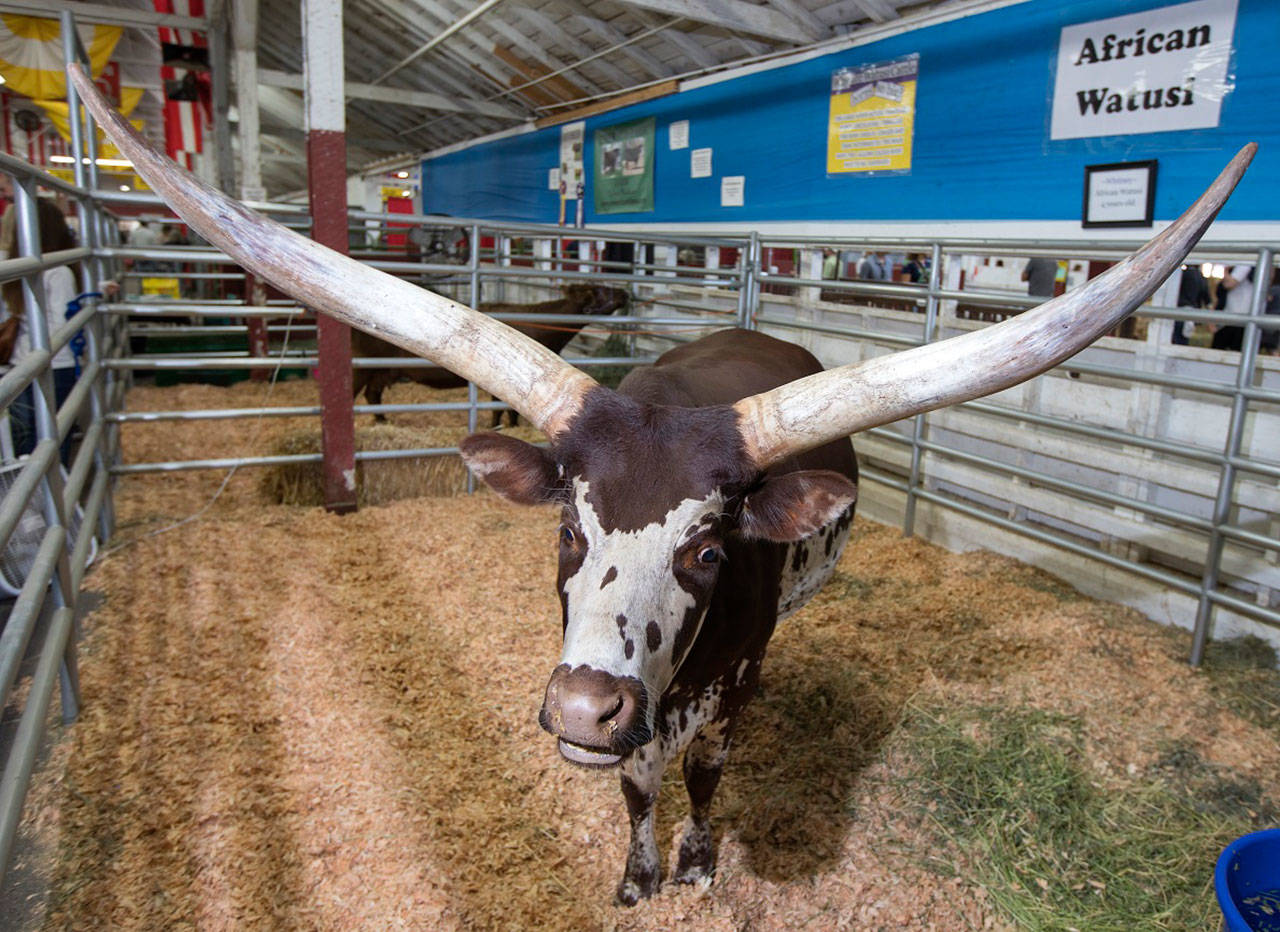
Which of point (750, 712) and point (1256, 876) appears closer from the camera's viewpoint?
point (1256, 876)

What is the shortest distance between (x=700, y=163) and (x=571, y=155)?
3.07 metres

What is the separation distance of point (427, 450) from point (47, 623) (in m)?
2.32

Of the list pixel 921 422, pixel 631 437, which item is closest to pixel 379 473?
pixel 921 422

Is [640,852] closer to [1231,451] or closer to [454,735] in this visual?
[454,735]

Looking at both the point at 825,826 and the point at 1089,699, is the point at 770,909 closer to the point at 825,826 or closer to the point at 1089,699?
the point at 825,826

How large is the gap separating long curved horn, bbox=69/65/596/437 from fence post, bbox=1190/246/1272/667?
8.75 feet

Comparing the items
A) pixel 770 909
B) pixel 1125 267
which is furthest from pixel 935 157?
pixel 770 909

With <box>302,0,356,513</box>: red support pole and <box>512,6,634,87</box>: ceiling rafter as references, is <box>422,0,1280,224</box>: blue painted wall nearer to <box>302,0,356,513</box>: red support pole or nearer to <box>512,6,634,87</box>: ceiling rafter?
<box>512,6,634,87</box>: ceiling rafter

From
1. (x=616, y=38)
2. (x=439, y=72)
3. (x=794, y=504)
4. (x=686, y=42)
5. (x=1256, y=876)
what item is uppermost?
(x=439, y=72)

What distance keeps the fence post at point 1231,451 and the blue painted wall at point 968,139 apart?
28.3 inches

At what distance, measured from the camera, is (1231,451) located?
3072 millimetres

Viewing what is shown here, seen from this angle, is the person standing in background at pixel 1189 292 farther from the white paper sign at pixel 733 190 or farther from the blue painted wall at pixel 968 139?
the white paper sign at pixel 733 190

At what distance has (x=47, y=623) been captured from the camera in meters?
2.80

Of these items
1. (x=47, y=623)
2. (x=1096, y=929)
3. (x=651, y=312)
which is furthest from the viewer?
(x=651, y=312)
